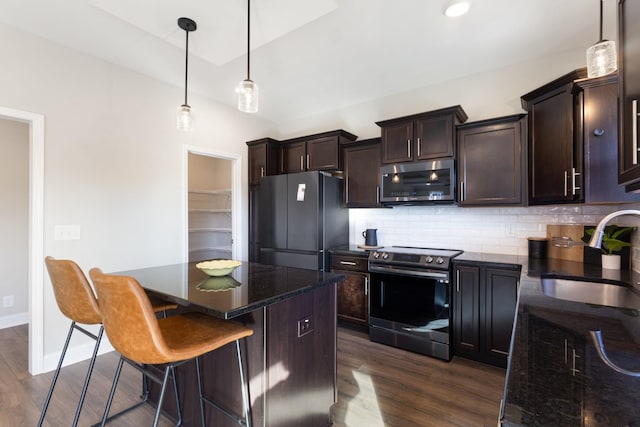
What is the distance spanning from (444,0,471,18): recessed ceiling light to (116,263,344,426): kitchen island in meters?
2.07

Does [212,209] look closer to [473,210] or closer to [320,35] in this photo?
[320,35]

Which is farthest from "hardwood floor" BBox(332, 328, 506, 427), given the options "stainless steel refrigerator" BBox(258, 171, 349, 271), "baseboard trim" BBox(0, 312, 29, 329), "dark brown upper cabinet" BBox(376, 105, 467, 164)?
"baseboard trim" BBox(0, 312, 29, 329)

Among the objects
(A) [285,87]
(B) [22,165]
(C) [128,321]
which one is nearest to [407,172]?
(A) [285,87]

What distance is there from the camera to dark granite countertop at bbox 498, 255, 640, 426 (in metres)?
0.50

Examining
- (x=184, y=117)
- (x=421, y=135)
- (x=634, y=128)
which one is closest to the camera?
(x=634, y=128)

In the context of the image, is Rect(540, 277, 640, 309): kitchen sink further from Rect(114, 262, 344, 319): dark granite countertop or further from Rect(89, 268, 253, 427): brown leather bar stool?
Rect(89, 268, 253, 427): brown leather bar stool

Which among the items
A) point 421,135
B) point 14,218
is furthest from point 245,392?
point 14,218

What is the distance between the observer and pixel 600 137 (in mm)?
2012

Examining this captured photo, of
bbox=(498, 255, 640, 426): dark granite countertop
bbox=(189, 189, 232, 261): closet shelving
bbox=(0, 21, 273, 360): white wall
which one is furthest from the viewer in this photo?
bbox=(189, 189, 232, 261): closet shelving

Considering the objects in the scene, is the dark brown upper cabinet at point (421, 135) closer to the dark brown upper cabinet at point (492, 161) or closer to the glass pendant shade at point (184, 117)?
the dark brown upper cabinet at point (492, 161)

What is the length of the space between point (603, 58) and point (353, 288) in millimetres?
2626

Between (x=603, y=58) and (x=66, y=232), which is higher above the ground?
(x=603, y=58)

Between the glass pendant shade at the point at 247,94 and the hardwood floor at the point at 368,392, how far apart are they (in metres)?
2.05

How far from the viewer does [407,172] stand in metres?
3.09
